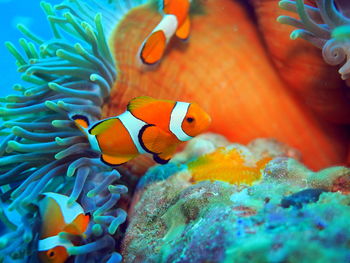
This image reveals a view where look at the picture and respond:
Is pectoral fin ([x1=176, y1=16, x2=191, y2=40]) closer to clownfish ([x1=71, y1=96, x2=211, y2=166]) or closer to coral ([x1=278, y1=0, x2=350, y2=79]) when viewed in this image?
coral ([x1=278, y1=0, x2=350, y2=79])

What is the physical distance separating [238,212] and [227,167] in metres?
0.44

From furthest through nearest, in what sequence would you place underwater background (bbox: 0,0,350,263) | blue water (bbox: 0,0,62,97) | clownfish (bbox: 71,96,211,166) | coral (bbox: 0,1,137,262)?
blue water (bbox: 0,0,62,97)
coral (bbox: 0,1,137,262)
clownfish (bbox: 71,96,211,166)
underwater background (bbox: 0,0,350,263)

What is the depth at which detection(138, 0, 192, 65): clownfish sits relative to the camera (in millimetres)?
1525

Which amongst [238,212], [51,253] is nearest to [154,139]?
[238,212]

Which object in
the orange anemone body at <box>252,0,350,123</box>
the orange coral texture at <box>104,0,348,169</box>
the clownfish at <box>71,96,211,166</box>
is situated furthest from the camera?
the orange coral texture at <box>104,0,348,169</box>

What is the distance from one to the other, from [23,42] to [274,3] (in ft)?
4.36

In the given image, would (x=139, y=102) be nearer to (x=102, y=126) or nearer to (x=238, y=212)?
(x=102, y=126)

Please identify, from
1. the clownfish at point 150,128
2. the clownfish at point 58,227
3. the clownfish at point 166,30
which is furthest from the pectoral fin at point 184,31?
the clownfish at point 58,227

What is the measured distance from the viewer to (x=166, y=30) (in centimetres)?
154

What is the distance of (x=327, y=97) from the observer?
59.5 inches

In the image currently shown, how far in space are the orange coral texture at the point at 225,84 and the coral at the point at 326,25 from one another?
397mm

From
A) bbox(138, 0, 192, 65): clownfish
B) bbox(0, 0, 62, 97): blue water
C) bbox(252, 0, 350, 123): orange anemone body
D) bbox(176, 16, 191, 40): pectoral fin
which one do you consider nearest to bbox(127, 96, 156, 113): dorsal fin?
bbox(138, 0, 192, 65): clownfish

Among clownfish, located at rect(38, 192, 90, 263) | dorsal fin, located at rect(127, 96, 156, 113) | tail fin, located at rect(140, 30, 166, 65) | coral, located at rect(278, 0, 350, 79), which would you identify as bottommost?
clownfish, located at rect(38, 192, 90, 263)

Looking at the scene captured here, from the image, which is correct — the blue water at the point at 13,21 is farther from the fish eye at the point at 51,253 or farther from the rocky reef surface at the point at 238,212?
the rocky reef surface at the point at 238,212
